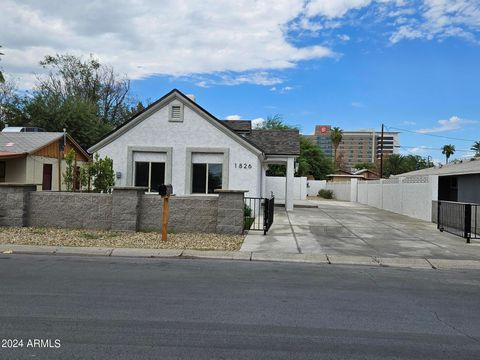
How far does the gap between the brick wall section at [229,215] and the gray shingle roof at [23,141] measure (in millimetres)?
17504

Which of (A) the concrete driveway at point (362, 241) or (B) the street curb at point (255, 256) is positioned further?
(A) the concrete driveway at point (362, 241)

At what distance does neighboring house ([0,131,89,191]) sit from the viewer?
26.5m

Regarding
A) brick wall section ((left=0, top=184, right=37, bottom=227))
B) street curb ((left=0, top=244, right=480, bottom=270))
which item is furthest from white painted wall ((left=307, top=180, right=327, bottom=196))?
street curb ((left=0, top=244, right=480, bottom=270))

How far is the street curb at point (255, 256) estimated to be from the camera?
10359 mm

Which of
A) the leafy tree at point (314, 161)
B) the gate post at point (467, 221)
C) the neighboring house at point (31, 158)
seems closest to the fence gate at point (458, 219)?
the gate post at point (467, 221)

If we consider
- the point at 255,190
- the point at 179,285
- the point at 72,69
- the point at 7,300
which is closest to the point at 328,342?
the point at 179,285

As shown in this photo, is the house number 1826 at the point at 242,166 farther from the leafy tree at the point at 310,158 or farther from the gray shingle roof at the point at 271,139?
the leafy tree at the point at 310,158

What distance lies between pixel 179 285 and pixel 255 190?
1315 cm

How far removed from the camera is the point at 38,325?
17.2 feet

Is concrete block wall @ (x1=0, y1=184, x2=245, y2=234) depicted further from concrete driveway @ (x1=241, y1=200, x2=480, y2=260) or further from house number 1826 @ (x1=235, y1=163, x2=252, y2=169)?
house number 1826 @ (x1=235, y1=163, x2=252, y2=169)

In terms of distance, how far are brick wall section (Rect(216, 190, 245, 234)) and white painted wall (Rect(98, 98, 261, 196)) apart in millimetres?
6823

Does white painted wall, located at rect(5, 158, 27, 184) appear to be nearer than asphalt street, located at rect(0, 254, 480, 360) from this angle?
No

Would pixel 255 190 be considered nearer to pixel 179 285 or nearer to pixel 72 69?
pixel 179 285

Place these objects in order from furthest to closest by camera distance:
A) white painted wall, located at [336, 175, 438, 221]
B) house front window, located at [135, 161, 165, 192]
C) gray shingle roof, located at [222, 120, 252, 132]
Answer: gray shingle roof, located at [222, 120, 252, 132] < white painted wall, located at [336, 175, 438, 221] < house front window, located at [135, 161, 165, 192]
